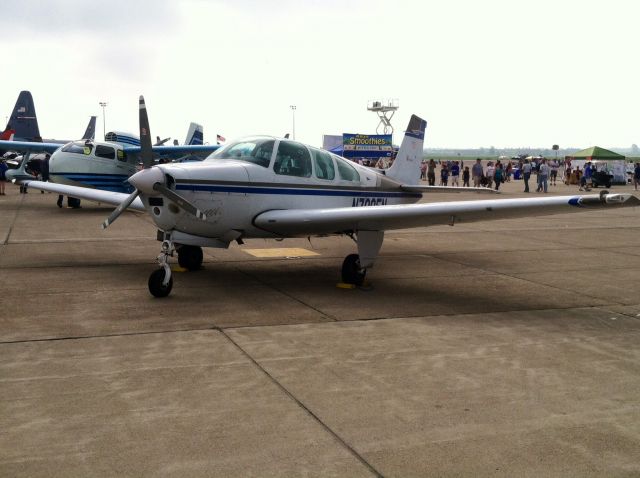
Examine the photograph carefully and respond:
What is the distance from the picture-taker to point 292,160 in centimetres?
1068

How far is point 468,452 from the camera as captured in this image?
4.30 metres

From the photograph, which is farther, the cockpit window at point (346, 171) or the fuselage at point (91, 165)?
the fuselage at point (91, 165)

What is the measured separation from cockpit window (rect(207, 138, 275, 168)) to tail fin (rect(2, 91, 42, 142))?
59.7 metres

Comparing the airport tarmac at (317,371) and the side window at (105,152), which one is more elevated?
the side window at (105,152)

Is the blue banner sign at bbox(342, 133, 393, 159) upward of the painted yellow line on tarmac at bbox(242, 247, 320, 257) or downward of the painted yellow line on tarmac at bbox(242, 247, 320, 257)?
upward

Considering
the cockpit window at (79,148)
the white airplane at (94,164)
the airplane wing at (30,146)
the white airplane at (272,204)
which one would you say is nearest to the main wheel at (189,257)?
the white airplane at (272,204)

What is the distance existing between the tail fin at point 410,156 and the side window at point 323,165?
9.14 ft

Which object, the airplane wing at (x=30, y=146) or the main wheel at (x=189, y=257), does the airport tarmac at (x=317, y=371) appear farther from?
the airplane wing at (x=30, y=146)

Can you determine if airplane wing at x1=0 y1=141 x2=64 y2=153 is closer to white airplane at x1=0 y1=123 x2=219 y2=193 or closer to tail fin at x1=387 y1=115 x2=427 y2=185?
white airplane at x1=0 y1=123 x2=219 y2=193

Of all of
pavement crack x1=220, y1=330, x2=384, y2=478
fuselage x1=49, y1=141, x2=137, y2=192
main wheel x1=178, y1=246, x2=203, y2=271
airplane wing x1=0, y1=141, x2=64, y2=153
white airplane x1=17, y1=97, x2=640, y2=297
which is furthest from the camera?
airplane wing x1=0, y1=141, x2=64, y2=153

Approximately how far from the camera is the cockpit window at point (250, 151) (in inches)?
407

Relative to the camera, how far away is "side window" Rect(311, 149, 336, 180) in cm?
1112

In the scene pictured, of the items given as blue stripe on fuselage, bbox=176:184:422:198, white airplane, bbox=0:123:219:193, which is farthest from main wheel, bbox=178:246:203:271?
white airplane, bbox=0:123:219:193

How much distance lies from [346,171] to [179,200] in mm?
3686
